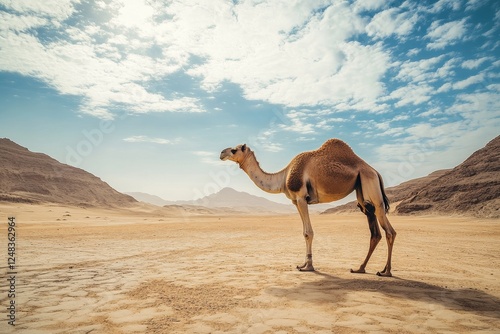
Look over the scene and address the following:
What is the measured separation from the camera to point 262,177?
8.63m

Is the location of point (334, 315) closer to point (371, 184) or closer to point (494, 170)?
point (371, 184)

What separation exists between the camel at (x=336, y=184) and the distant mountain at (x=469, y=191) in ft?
150

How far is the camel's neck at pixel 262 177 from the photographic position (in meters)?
8.28

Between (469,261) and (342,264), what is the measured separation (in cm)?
400

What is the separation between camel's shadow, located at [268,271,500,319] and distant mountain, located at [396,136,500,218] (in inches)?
1828

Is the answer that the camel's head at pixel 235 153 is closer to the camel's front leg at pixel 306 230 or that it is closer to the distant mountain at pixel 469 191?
the camel's front leg at pixel 306 230

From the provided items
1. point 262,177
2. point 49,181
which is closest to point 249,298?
point 262,177

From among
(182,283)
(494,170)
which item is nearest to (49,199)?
(182,283)

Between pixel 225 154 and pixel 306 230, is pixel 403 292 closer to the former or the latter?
pixel 306 230

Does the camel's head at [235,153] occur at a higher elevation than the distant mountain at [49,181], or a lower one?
lower

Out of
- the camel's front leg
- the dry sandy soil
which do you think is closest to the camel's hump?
the camel's front leg

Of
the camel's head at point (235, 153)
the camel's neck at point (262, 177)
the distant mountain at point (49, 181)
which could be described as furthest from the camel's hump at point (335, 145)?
the distant mountain at point (49, 181)

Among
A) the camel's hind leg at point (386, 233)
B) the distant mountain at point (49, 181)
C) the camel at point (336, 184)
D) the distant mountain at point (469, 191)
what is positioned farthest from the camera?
the distant mountain at point (49, 181)

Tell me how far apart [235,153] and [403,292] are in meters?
5.36
